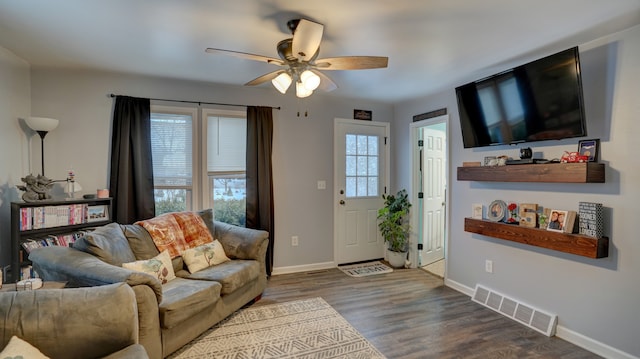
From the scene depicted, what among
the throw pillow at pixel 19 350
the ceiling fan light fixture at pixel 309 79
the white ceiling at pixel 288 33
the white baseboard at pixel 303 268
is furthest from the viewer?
the white baseboard at pixel 303 268

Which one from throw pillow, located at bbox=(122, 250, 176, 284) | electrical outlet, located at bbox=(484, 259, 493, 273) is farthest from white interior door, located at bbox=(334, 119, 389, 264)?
throw pillow, located at bbox=(122, 250, 176, 284)

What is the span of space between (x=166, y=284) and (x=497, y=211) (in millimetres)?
3147

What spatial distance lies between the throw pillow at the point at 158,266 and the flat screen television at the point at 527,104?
3156 millimetres

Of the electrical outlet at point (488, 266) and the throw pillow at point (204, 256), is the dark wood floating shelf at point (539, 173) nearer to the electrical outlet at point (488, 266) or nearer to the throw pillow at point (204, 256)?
the electrical outlet at point (488, 266)

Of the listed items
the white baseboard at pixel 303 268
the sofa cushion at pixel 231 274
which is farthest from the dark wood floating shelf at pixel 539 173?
the sofa cushion at pixel 231 274

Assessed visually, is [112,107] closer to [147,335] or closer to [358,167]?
[147,335]

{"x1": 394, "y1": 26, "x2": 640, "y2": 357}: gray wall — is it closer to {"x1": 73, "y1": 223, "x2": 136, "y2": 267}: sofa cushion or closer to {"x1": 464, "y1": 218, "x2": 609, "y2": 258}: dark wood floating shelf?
{"x1": 464, "y1": 218, "x2": 609, "y2": 258}: dark wood floating shelf

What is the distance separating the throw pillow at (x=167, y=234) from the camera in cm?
291

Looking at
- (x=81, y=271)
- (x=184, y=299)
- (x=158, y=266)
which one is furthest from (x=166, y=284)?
(x=81, y=271)

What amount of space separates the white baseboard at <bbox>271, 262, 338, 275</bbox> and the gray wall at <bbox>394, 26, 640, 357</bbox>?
211 cm

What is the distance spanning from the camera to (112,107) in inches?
134

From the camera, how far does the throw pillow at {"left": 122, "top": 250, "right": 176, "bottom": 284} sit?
2.48 meters

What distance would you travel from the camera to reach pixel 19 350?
129cm

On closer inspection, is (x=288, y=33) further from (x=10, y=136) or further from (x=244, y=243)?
(x=10, y=136)
